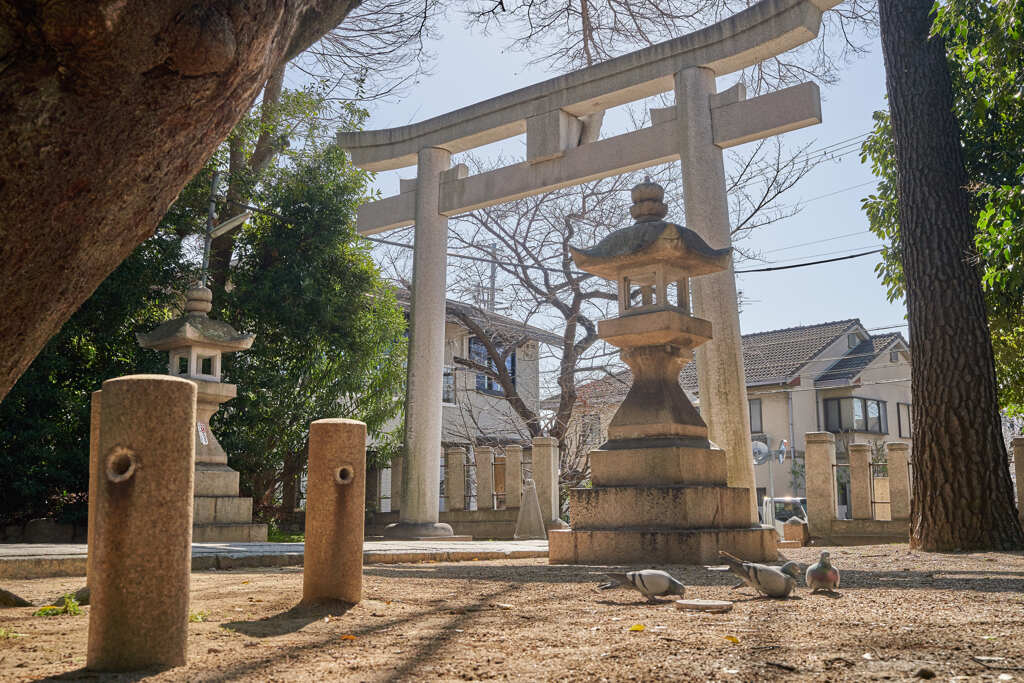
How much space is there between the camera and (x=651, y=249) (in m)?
7.66

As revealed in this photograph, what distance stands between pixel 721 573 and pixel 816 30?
650cm

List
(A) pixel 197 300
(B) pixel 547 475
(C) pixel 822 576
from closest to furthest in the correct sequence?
(C) pixel 822 576 → (A) pixel 197 300 → (B) pixel 547 475

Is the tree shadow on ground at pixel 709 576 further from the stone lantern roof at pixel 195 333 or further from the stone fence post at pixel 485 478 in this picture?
the stone fence post at pixel 485 478

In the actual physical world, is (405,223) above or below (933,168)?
→ above

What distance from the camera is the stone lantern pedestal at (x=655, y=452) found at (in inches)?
274

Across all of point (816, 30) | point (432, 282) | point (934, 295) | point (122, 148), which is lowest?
point (122, 148)

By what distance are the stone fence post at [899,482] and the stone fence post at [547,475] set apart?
5165mm

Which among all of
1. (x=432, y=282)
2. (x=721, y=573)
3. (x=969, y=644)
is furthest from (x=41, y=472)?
(x=969, y=644)

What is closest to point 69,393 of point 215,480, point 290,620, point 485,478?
point 215,480

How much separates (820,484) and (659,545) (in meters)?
7.32

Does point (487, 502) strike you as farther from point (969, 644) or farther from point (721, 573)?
point (969, 644)

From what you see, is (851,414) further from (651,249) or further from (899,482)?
(651,249)

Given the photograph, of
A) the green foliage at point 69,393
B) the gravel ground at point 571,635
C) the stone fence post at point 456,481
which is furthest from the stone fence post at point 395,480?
the gravel ground at point 571,635

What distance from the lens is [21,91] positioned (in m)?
2.17
